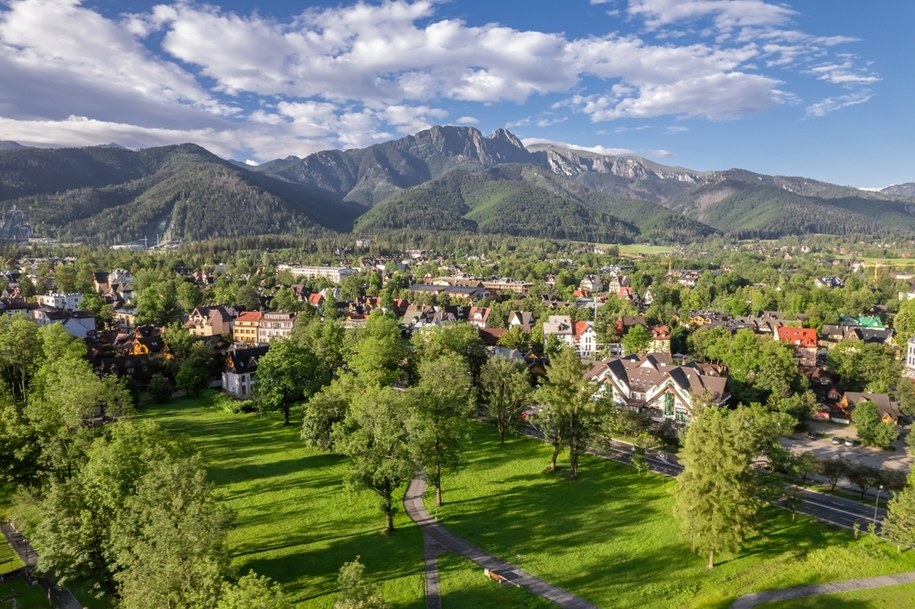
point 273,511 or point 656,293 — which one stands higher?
point 656,293

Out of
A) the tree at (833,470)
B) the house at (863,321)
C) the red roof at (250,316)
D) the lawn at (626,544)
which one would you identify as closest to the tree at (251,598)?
the lawn at (626,544)

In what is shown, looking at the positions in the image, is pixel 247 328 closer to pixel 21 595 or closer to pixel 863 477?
pixel 21 595

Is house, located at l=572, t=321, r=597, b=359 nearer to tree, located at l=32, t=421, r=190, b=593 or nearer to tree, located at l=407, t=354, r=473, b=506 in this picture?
tree, located at l=407, t=354, r=473, b=506

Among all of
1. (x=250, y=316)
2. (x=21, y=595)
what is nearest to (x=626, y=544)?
(x=21, y=595)

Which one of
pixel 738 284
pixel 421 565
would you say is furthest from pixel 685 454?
pixel 738 284

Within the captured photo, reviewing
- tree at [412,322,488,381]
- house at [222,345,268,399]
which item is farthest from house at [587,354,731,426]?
house at [222,345,268,399]

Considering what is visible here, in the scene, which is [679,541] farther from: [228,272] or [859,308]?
[228,272]
